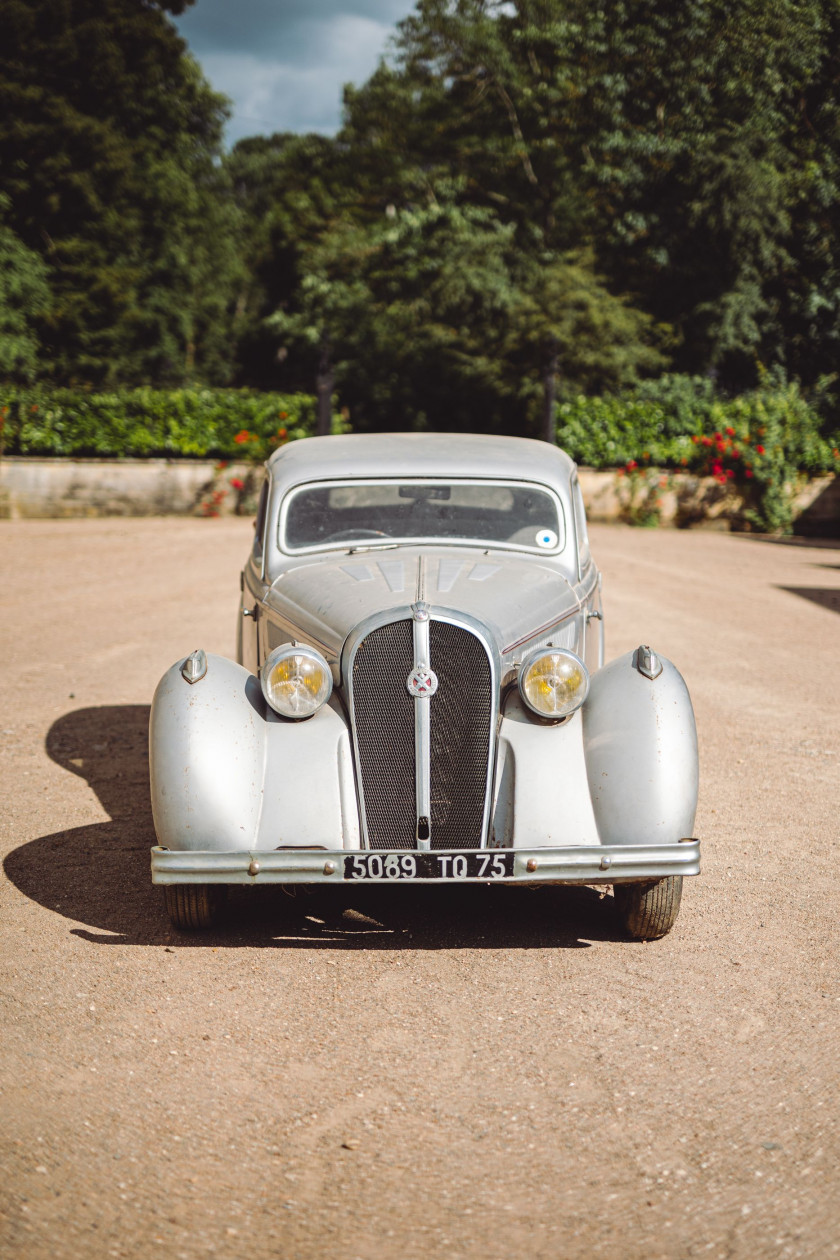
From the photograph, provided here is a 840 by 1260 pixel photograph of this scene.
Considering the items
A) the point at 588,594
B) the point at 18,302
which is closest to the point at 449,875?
the point at 588,594

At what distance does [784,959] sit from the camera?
3805mm

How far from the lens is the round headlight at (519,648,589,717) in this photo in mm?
3893

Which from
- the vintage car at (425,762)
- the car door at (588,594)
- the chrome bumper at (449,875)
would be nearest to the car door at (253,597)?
the vintage car at (425,762)

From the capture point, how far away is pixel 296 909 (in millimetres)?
4324

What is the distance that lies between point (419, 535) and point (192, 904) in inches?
80.1

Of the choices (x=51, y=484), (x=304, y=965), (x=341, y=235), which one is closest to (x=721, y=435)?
(x=51, y=484)

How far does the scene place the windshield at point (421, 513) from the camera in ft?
16.8

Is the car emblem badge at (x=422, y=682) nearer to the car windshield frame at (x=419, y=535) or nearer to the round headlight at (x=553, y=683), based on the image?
the round headlight at (x=553, y=683)

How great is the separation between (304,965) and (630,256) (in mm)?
24180

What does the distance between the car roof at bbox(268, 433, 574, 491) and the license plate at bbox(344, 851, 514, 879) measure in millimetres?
2276

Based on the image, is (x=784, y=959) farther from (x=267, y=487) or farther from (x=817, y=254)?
(x=817, y=254)

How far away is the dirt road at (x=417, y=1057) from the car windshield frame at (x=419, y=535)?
1.53 meters

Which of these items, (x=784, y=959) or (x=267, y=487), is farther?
(x=267, y=487)

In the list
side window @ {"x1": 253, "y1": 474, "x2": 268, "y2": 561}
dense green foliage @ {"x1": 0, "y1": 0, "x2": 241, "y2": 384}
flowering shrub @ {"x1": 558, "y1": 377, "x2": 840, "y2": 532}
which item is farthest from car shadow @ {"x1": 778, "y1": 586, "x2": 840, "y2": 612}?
dense green foliage @ {"x1": 0, "y1": 0, "x2": 241, "y2": 384}
